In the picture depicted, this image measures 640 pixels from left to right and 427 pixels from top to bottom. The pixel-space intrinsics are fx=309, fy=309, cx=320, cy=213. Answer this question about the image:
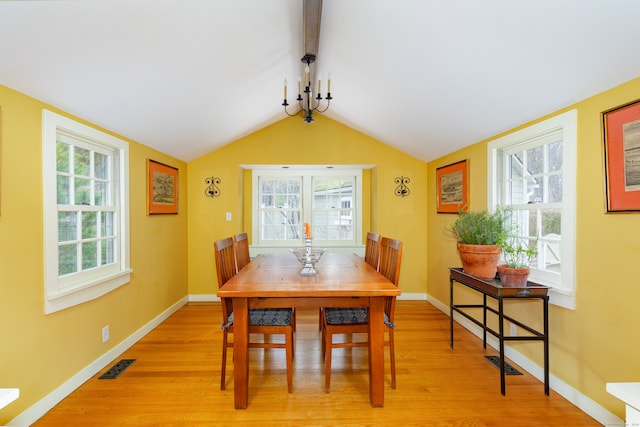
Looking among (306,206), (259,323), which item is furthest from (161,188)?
(259,323)

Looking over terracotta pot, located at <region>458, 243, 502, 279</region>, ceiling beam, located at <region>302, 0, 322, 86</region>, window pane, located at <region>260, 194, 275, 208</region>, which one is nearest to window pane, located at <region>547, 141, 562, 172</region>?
terracotta pot, located at <region>458, 243, 502, 279</region>

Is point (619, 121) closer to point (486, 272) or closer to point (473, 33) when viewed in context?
point (473, 33)

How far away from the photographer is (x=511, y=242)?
2484 millimetres

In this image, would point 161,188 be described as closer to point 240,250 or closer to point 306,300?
point 240,250

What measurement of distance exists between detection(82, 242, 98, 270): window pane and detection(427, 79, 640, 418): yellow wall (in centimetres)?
345

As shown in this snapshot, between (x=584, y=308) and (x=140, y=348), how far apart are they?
11.3 feet

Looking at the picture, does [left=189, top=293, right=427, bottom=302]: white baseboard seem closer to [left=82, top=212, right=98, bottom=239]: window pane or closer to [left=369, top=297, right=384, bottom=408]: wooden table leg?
[left=82, top=212, right=98, bottom=239]: window pane

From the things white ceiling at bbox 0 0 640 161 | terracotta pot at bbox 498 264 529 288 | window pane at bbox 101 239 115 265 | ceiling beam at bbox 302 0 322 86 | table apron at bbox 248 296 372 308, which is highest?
ceiling beam at bbox 302 0 322 86

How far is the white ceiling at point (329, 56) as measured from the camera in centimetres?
152

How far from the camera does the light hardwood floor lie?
1848 millimetres

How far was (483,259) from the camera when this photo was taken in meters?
2.34

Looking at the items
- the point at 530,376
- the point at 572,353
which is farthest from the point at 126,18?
the point at 530,376

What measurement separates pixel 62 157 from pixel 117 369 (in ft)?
5.41

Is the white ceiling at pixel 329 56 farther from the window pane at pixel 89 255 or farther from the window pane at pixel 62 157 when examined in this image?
the window pane at pixel 89 255
